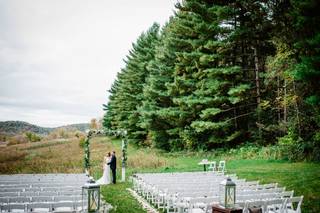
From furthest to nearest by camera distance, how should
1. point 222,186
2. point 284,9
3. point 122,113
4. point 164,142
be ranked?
point 122,113 < point 164,142 < point 284,9 < point 222,186

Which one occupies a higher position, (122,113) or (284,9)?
(284,9)

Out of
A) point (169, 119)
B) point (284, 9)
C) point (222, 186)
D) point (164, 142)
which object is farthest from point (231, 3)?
point (222, 186)

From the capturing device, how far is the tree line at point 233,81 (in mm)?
22812

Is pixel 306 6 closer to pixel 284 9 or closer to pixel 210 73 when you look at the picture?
pixel 284 9

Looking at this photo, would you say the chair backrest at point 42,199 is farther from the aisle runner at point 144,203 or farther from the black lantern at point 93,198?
the black lantern at point 93,198

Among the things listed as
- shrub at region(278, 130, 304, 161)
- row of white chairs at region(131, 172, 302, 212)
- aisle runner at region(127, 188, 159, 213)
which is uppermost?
shrub at region(278, 130, 304, 161)

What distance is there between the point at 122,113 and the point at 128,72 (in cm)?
603

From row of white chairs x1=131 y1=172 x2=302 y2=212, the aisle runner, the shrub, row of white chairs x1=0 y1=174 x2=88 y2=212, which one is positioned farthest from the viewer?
the shrub

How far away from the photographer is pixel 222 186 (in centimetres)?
747

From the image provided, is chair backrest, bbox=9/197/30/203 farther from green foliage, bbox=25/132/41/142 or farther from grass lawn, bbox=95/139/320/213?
green foliage, bbox=25/132/41/142

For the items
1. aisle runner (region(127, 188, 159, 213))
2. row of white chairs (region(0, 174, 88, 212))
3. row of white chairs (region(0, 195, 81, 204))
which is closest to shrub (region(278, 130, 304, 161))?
aisle runner (region(127, 188, 159, 213))

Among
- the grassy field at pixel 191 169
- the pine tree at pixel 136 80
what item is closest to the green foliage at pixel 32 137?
the pine tree at pixel 136 80

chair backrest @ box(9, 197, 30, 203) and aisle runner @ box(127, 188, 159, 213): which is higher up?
chair backrest @ box(9, 197, 30, 203)

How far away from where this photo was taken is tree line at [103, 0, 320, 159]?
22.8 metres
